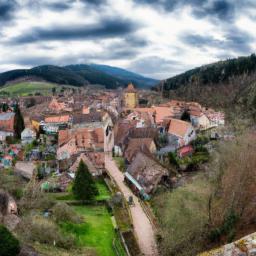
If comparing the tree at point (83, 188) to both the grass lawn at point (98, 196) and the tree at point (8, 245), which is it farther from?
the tree at point (8, 245)

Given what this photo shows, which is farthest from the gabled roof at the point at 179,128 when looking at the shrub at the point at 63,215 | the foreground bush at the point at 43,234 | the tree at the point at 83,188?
the foreground bush at the point at 43,234

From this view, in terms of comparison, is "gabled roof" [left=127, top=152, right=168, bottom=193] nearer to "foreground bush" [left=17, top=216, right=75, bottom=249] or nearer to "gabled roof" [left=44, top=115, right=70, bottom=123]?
"foreground bush" [left=17, top=216, right=75, bottom=249]

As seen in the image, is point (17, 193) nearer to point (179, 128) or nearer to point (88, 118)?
point (88, 118)

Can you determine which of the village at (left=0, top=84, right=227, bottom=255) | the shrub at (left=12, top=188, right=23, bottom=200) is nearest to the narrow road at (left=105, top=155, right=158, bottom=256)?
the village at (left=0, top=84, right=227, bottom=255)

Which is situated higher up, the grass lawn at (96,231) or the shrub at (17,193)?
the shrub at (17,193)

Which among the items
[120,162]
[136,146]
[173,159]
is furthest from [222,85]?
[120,162]
